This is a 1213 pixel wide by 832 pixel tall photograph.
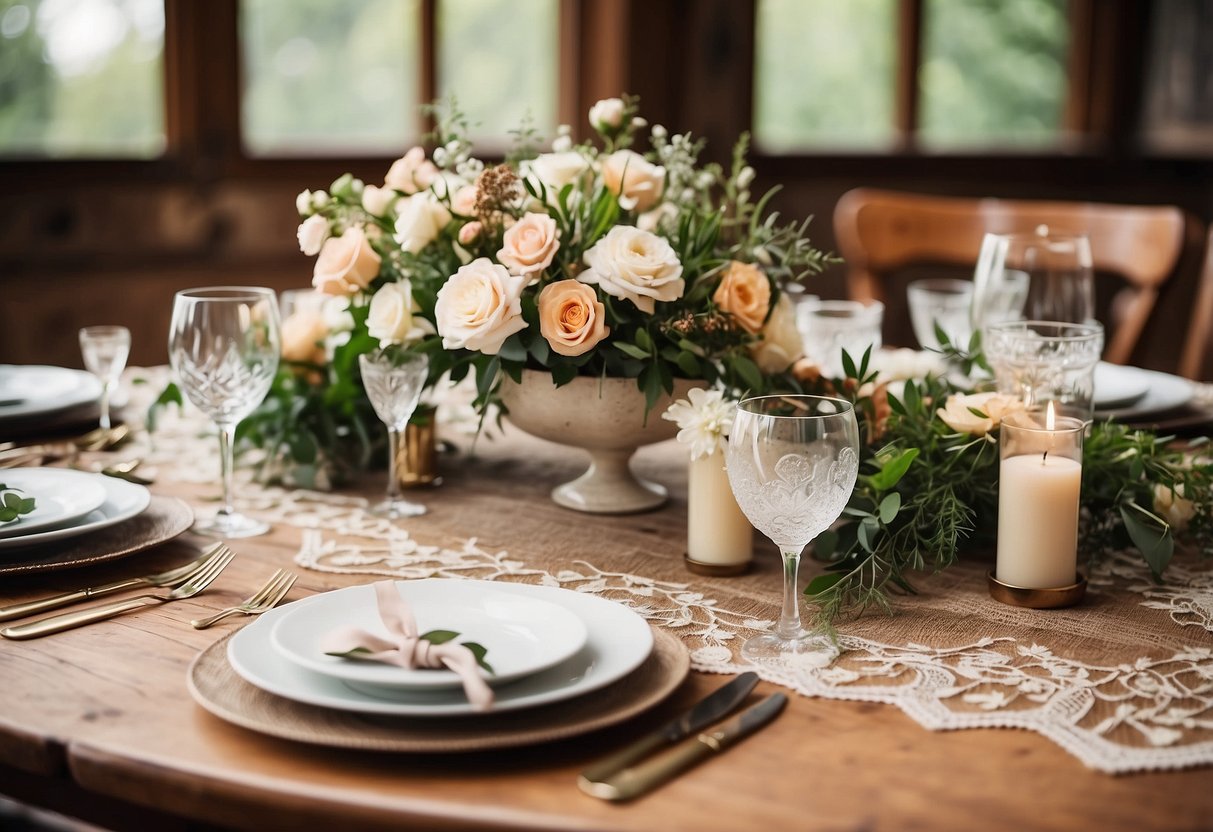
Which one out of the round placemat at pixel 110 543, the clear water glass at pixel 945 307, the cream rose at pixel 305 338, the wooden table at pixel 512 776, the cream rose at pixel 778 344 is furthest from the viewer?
the clear water glass at pixel 945 307

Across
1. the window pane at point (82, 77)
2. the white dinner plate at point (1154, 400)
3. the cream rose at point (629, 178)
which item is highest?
the window pane at point (82, 77)

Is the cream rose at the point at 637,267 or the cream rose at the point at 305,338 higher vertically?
the cream rose at the point at 637,267

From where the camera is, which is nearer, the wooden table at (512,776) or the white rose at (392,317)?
the wooden table at (512,776)

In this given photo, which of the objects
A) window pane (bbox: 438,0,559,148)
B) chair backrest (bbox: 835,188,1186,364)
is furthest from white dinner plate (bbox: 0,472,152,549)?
window pane (bbox: 438,0,559,148)

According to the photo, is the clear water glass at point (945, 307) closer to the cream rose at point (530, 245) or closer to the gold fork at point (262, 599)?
the cream rose at point (530, 245)

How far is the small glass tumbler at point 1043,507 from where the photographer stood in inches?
44.0

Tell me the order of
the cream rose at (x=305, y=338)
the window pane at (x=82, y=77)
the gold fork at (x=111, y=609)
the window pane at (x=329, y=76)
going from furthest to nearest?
the window pane at (x=329, y=76) < the window pane at (x=82, y=77) < the cream rose at (x=305, y=338) < the gold fork at (x=111, y=609)

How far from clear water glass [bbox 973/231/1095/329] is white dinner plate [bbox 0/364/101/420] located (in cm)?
116

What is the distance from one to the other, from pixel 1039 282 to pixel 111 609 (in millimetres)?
1185

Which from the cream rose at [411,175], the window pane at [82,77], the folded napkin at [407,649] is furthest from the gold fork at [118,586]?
the window pane at [82,77]

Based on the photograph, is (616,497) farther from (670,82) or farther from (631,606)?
(670,82)

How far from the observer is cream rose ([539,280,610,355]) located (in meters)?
1.26

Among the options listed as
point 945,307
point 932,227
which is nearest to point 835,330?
point 945,307

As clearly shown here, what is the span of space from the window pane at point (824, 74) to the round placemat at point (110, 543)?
299 cm
